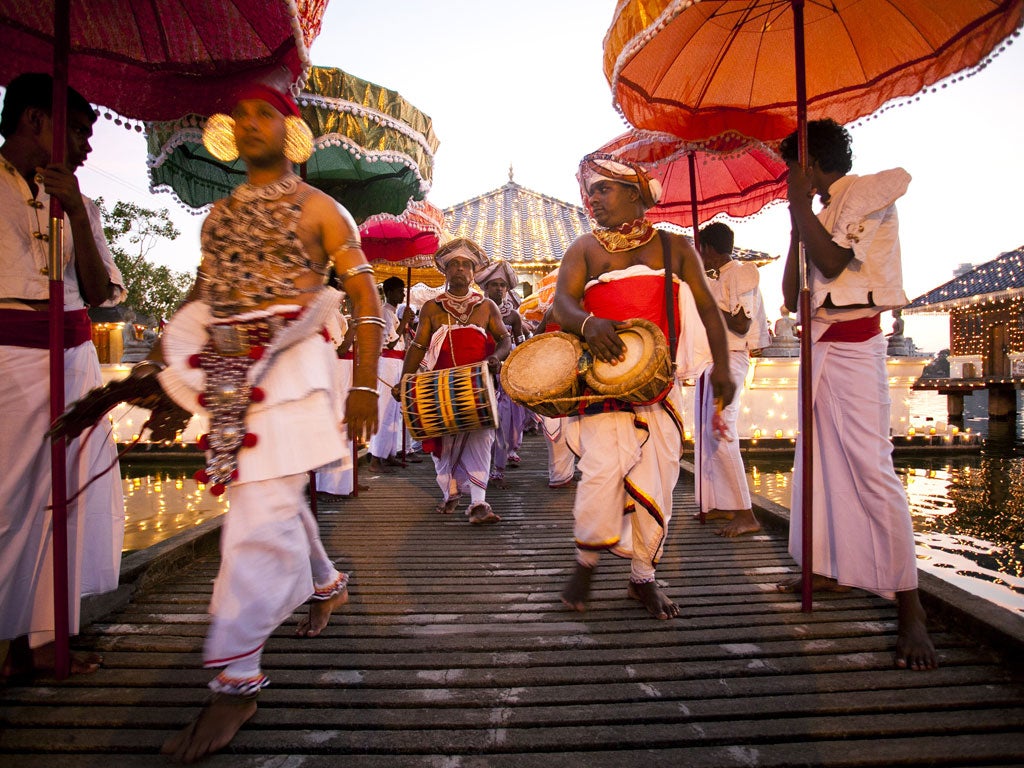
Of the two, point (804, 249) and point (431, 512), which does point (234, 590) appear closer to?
point (804, 249)

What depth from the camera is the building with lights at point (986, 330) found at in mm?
16938

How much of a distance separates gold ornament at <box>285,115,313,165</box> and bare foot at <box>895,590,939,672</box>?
292 cm

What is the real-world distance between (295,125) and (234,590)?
165 cm

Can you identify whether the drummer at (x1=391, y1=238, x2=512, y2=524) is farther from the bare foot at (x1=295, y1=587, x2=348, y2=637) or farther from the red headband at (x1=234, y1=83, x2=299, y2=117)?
the red headband at (x1=234, y1=83, x2=299, y2=117)

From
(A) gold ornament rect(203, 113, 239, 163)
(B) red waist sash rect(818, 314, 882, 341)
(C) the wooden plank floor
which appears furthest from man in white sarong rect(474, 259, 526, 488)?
(A) gold ornament rect(203, 113, 239, 163)

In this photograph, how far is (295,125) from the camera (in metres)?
2.31

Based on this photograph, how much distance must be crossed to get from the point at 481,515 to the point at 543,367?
2.25 meters

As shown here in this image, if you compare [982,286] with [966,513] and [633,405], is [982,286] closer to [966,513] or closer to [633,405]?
[966,513]

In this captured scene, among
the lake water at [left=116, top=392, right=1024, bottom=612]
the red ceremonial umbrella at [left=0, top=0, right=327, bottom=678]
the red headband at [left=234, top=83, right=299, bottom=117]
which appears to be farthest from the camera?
the lake water at [left=116, top=392, right=1024, bottom=612]

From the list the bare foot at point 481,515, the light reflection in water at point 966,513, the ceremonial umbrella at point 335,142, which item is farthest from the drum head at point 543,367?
the light reflection in water at point 966,513

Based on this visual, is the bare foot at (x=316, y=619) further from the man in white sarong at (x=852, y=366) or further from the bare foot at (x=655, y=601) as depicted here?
the man in white sarong at (x=852, y=366)

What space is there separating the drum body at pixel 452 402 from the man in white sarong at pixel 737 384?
1.63 meters

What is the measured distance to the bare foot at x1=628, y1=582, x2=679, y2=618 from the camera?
289 cm

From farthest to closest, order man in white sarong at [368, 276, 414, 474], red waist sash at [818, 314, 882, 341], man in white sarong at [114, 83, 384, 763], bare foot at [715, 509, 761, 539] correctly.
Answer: man in white sarong at [368, 276, 414, 474] < bare foot at [715, 509, 761, 539] < red waist sash at [818, 314, 882, 341] < man in white sarong at [114, 83, 384, 763]
